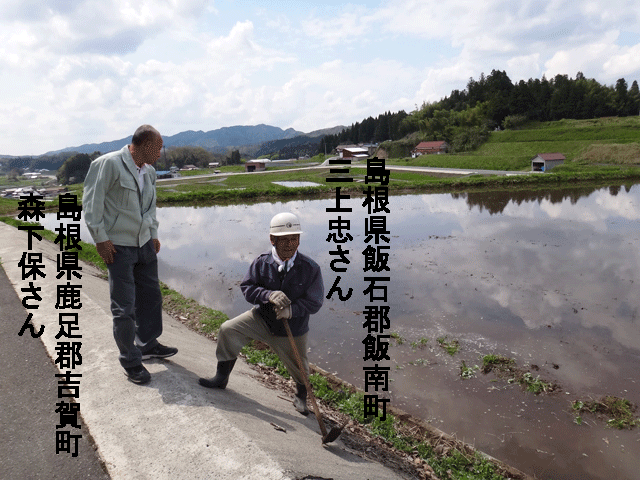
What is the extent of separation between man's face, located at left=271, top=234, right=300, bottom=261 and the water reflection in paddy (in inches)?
137

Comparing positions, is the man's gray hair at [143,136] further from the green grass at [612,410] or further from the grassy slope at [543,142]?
the grassy slope at [543,142]

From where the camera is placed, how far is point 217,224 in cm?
2325

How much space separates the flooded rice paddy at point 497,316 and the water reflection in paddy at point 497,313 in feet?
0.09

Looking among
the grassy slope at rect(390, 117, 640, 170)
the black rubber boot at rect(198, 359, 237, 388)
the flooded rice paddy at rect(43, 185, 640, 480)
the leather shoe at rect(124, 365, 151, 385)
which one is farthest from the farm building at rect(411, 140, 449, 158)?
the leather shoe at rect(124, 365, 151, 385)

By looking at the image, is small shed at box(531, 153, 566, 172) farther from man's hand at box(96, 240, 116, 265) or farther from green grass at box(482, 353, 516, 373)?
man's hand at box(96, 240, 116, 265)

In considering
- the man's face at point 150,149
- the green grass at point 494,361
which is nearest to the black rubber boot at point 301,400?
the man's face at point 150,149

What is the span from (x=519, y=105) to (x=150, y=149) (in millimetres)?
96579

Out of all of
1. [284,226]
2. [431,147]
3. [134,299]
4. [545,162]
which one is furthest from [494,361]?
[431,147]

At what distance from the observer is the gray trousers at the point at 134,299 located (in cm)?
367

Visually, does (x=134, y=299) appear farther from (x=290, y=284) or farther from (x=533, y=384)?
(x=533, y=384)

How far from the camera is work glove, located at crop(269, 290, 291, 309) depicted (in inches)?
138

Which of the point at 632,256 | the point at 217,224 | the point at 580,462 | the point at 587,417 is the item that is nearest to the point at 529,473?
the point at 580,462

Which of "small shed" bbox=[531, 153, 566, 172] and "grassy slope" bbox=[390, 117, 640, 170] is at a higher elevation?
"grassy slope" bbox=[390, 117, 640, 170]

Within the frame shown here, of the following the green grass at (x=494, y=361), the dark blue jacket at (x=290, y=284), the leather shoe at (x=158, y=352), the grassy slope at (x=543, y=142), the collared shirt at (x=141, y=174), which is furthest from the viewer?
the grassy slope at (x=543, y=142)
